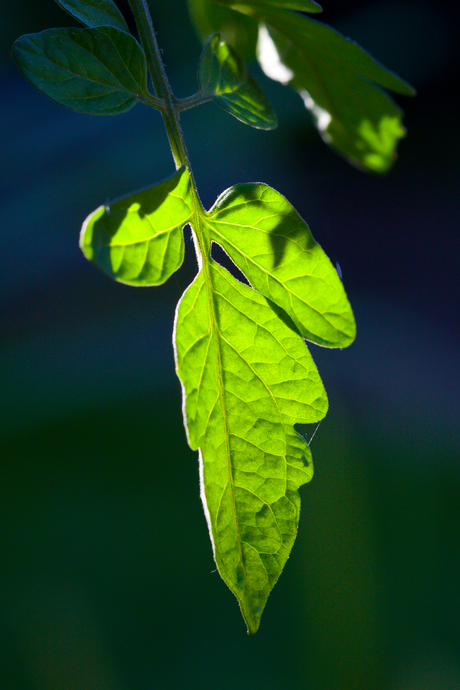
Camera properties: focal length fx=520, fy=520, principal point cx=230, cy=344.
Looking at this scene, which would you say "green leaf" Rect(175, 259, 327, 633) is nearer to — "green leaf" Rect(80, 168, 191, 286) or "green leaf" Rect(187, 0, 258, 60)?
"green leaf" Rect(80, 168, 191, 286)

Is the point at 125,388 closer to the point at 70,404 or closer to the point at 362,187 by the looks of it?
the point at 70,404

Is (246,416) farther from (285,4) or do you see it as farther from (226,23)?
(226,23)

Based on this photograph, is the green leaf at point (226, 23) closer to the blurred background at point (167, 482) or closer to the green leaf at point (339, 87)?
the green leaf at point (339, 87)

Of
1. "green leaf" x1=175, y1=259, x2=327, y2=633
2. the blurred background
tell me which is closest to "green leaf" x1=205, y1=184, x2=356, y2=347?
"green leaf" x1=175, y1=259, x2=327, y2=633

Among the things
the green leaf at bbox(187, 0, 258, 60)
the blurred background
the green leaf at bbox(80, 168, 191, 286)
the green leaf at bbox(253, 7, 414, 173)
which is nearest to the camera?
the green leaf at bbox(80, 168, 191, 286)

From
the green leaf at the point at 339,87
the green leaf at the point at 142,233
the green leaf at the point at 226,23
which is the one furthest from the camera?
the green leaf at the point at 226,23

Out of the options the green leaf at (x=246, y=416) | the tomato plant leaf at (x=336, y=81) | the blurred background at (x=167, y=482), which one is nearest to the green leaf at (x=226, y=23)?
the tomato plant leaf at (x=336, y=81)
